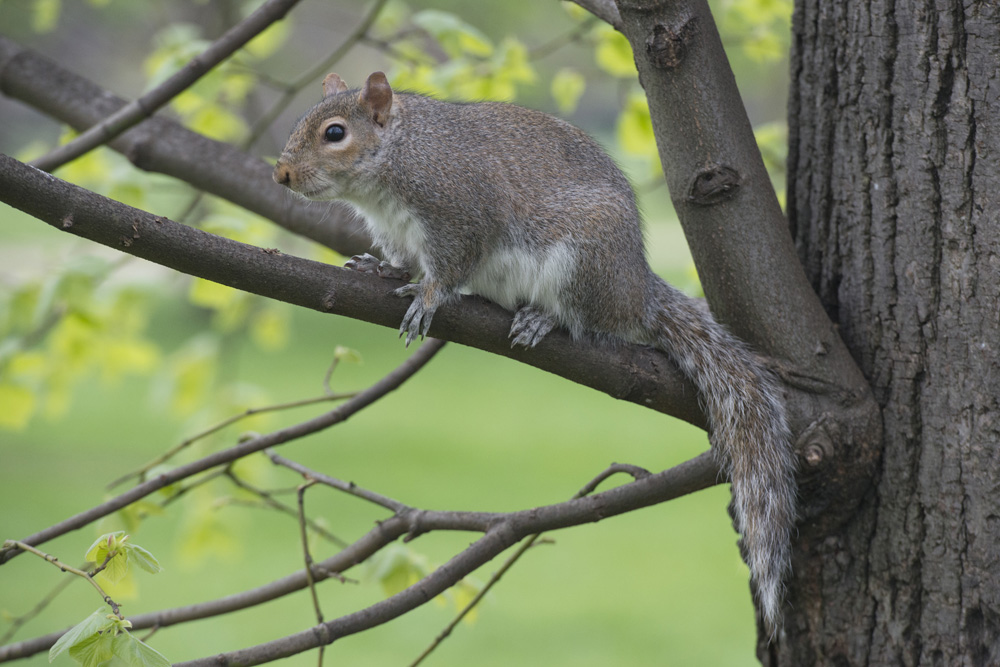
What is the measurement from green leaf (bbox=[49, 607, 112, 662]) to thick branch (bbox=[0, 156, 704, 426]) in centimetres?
39

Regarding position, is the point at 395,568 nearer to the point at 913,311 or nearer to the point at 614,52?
the point at 913,311

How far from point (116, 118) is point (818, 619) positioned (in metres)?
1.37

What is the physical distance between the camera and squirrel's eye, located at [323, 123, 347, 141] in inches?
64.3

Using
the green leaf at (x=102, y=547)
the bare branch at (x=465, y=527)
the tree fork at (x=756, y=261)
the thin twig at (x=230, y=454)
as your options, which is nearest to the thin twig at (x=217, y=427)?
the thin twig at (x=230, y=454)

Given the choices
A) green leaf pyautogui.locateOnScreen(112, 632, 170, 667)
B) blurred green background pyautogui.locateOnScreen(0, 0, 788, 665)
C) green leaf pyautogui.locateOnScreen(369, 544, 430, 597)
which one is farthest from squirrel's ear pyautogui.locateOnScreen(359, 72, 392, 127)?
green leaf pyautogui.locateOnScreen(112, 632, 170, 667)

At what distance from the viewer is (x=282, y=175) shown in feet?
5.11

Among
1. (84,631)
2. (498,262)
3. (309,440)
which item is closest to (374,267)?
(498,262)

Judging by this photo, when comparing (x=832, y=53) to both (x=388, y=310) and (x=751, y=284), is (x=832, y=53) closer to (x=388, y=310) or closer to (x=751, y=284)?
(x=751, y=284)

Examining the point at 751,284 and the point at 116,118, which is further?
the point at 116,118

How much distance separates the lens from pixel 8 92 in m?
1.77

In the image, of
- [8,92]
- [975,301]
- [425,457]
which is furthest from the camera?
[425,457]

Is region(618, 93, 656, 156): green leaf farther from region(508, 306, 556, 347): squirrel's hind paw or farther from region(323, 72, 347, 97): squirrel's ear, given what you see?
region(508, 306, 556, 347): squirrel's hind paw

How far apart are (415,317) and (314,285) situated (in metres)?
0.22

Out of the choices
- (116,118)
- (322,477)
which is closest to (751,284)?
(322,477)
